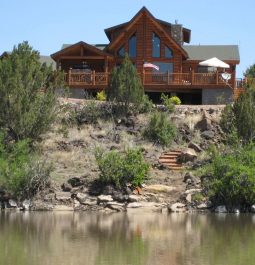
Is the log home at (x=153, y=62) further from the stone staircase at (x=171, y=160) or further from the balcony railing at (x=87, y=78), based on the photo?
the stone staircase at (x=171, y=160)

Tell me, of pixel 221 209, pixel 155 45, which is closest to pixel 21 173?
pixel 221 209

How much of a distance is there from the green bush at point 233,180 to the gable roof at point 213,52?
2049 centimetres

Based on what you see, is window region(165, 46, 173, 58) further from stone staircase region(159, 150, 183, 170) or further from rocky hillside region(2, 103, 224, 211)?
stone staircase region(159, 150, 183, 170)

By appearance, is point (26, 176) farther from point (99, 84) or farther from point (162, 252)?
point (99, 84)

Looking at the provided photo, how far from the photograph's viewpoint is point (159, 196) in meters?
30.2

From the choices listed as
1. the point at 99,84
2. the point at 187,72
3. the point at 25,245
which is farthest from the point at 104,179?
the point at 187,72

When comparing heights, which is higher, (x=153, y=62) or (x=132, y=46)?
(x=132, y=46)

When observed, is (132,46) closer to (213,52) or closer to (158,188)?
(213,52)

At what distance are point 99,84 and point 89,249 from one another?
2586 cm

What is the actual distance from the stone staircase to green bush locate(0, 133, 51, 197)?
650 centimetres

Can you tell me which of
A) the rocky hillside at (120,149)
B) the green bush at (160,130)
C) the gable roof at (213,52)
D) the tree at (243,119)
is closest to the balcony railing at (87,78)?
the rocky hillside at (120,149)

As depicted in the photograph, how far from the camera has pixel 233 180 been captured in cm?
2839

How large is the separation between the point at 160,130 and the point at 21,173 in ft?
33.1

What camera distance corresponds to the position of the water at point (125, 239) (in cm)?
1744
